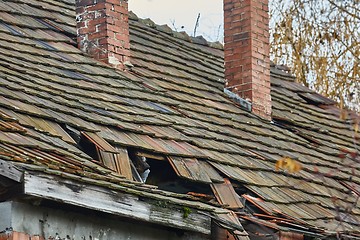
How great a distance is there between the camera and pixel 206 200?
9.54m

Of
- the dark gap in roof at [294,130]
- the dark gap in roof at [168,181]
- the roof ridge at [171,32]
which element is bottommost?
the dark gap in roof at [168,181]

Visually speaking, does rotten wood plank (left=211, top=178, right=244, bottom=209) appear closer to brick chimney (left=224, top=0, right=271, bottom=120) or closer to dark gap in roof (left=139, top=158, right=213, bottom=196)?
dark gap in roof (left=139, top=158, right=213, bottom=196)

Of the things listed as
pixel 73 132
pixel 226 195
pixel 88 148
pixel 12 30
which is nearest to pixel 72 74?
pixel 12 30

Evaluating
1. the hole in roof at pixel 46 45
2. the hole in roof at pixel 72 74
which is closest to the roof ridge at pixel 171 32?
the hole in roof at pixel 46 45

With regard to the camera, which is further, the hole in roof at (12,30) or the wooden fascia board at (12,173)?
the hole in roof at (12,30)

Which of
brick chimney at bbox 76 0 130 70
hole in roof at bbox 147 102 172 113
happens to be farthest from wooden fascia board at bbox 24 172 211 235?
brick chimney at bbox 76 0 130 70

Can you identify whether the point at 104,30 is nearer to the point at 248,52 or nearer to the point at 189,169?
the point at 248,52

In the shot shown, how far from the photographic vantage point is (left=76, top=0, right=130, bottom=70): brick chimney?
12797mm

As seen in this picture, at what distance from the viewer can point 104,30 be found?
12977 mm

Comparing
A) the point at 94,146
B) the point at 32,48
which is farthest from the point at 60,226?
the point at 32,48

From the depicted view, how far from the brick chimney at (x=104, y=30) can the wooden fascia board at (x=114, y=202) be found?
12.9ft

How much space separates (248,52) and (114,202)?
6.31 m

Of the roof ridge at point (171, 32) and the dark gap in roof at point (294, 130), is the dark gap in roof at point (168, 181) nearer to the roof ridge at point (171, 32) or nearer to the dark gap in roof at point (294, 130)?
the dark gap in roof at point (294, 130)

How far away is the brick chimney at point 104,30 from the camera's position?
1280 cm
